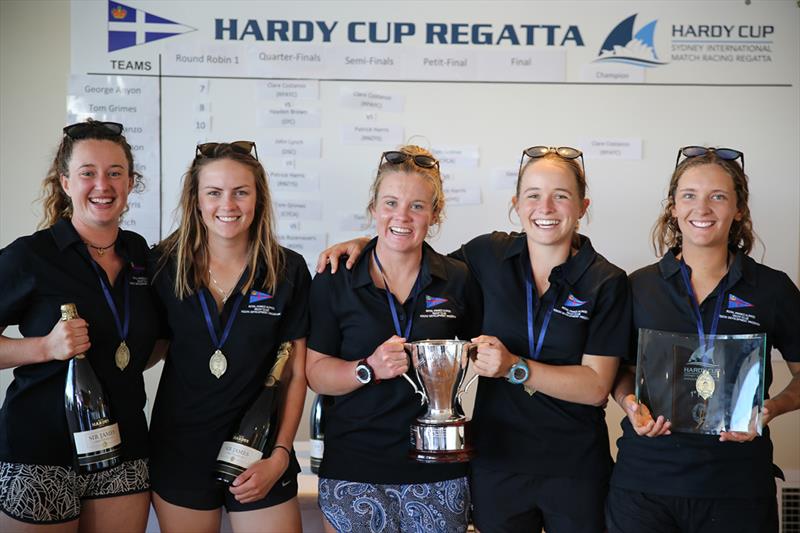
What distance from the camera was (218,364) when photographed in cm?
271

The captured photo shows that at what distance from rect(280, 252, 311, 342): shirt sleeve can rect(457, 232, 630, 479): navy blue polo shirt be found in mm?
653

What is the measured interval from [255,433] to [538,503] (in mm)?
964

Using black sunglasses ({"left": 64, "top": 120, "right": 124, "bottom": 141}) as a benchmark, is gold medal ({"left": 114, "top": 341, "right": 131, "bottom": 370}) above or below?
below

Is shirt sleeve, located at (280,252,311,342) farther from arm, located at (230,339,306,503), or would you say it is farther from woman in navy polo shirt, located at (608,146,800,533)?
woman in navy polo shirt, located at (608,146,800,533)

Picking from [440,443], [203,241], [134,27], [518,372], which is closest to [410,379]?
[440,443]

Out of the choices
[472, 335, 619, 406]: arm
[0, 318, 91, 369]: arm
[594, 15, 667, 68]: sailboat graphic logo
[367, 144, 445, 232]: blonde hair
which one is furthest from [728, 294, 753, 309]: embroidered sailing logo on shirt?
[594, 15, 667, 68]: sailboat graphic logo

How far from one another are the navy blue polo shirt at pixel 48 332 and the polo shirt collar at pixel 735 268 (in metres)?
1.80

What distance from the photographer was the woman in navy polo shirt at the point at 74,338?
2.51 metres

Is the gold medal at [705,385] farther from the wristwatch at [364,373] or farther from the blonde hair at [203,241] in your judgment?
the blonde hair at [203,241]

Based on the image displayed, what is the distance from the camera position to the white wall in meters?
4.45

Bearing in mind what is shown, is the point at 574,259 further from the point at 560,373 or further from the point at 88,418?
the point at 88,418

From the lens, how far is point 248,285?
281 cm

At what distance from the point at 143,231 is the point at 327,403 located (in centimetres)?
190

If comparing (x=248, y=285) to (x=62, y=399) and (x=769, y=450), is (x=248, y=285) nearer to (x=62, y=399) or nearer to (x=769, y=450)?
(x=62, y=399)
